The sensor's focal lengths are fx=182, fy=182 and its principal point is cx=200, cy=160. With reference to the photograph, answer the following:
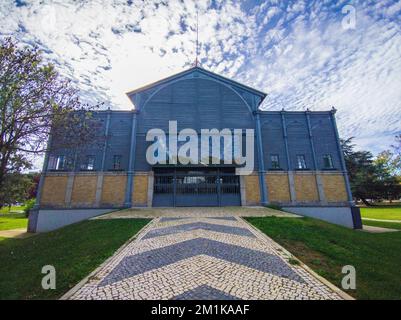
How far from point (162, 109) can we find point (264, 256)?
51.4ft

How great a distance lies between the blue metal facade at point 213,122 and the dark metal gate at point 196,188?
2.05 m

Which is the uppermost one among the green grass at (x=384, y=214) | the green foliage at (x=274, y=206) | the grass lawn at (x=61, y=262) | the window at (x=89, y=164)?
the window at (x=89, y=164)

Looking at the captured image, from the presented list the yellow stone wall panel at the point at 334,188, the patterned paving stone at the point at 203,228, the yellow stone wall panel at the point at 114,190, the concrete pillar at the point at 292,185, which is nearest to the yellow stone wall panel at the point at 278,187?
the concrete pillar at the point at 292,185

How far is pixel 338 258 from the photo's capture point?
5664mm

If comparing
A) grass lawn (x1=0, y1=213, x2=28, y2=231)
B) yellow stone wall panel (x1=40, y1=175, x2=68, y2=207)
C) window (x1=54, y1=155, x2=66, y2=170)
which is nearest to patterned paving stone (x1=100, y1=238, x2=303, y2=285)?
yellow stone wall panel (x1=40, y1=175, x2=68, y2=207)

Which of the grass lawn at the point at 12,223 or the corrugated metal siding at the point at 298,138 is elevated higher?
the corrugated metal siding at the point at 298,138

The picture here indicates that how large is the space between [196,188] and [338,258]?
474 inches

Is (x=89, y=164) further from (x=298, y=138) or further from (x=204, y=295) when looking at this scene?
(x=298, y=138)

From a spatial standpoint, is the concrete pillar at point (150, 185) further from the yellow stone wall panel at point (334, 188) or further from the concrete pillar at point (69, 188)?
the yellow stone wall panel at point (334, 188)

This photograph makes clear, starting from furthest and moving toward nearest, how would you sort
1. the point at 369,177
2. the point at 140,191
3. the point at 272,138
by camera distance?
the point at 369,177 → the point at 272,138 → the point at 140,191

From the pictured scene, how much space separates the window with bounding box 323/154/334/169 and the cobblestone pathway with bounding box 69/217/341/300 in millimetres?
14252

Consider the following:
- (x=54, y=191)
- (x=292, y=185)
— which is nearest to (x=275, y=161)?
(x=292, y=185)

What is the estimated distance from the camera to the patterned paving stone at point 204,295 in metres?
3.29
